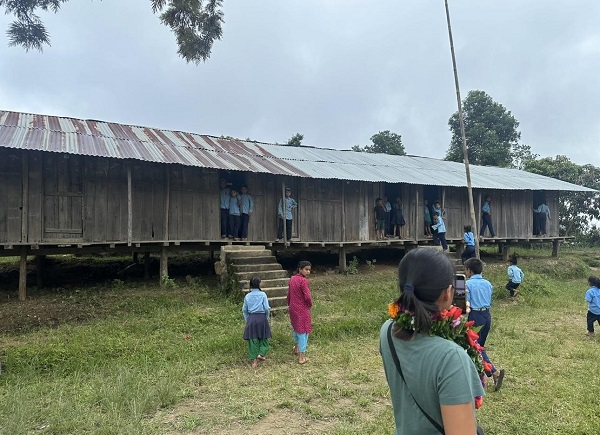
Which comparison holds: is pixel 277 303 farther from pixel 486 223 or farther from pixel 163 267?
pixel 486 223

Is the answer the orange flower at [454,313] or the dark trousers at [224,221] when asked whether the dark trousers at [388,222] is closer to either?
the dark trousers at [224,221]

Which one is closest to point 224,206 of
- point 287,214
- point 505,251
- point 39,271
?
point 287,214

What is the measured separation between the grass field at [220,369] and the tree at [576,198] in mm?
15728

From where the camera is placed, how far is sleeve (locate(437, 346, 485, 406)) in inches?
57.0

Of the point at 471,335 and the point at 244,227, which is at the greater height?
the point at 244,227

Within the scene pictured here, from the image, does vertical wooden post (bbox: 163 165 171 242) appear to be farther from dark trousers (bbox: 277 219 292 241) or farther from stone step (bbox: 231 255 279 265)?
dark trousers (bbox: 277 219 292 241)

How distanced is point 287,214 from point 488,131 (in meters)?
20.5

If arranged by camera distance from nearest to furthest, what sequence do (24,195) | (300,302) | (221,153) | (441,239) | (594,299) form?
1. (300,302)
2. (594,299)
3. (24,195)
4. (221,153)
5. (441,239)

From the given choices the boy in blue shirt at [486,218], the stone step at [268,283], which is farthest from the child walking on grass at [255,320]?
the boy in blue shirt at [486,218]

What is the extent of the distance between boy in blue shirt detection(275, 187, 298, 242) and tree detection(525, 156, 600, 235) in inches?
717

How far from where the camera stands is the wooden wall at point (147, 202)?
379 inches

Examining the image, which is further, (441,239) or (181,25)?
(441,239)

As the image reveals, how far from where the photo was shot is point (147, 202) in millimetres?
10914

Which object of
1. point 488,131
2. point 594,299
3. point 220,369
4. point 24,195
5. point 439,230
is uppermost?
point 488,131
